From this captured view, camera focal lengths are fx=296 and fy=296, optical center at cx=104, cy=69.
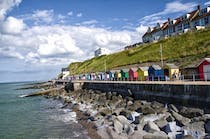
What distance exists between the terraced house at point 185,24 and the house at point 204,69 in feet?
169

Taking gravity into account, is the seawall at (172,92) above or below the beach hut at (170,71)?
below

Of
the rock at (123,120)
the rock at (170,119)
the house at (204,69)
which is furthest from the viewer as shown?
the house at (204,69)

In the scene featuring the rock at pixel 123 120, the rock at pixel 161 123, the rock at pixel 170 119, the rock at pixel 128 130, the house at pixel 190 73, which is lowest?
the rock at pixel 128 130

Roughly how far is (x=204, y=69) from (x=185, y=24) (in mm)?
65159

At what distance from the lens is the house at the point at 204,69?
→ 113 feet

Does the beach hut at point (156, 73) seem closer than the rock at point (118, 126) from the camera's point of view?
No

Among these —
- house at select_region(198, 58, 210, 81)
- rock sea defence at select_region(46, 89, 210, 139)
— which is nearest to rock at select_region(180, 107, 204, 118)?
rock sea defence at select_region(46, 89, 210, 139)

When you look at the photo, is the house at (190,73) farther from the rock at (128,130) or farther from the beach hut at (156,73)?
the rock at (128,130)

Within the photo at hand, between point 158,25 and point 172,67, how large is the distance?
77.8 metres

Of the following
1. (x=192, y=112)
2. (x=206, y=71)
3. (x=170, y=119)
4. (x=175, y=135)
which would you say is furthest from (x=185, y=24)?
(x=175, y=135)

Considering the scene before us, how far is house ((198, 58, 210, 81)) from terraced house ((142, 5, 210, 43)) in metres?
51.7

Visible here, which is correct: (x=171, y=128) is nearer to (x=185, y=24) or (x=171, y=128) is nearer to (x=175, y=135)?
(x=175, y=135)

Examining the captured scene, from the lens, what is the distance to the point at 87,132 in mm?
24719

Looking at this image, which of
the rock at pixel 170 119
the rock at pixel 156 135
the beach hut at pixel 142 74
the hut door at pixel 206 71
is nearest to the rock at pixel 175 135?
the rock at pixel 156 135
